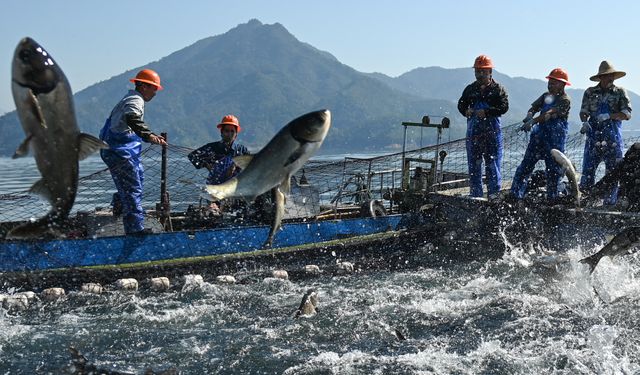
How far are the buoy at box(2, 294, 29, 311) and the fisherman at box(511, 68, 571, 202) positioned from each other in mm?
8649

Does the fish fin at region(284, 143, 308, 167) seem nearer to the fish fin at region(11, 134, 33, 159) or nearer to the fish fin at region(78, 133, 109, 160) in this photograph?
the fish fin at region(78, 133, 109, 160)

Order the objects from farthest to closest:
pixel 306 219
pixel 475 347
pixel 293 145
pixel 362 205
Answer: pixel 362 205 → pixel 306 219 → pixel 475 347 → pixel 293 145

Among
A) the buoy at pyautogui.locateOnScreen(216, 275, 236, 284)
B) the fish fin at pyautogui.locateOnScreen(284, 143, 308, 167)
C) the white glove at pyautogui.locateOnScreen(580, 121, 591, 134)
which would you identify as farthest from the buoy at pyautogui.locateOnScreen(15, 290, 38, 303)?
the white glove at pyautogui.locateOnScreen(580, 121, 591, 134)

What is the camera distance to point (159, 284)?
10750 mm

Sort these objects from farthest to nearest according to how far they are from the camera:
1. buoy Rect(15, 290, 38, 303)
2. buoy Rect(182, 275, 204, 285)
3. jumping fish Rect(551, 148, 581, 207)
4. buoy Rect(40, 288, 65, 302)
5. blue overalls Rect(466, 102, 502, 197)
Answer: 1. blue overalls Rect(466, 102, 502, 197)
2. jumping fish Rect(551, 148, 581, 207)
3. buoy Rect(182, 275, 204, 285)
4. buoy Rect(40, 288, 65, 302)
5. buoy Rect(15, 290, 38, 303)

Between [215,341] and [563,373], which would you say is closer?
[563,373]

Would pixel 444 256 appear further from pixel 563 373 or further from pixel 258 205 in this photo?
pixel 563 373

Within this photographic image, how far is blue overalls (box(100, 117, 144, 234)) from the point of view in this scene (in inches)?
402

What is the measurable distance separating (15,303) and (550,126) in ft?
31.7

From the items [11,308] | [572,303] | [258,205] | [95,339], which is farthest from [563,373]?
[11,308]

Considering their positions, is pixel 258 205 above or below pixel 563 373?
above

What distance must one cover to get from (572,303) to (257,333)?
15.5 ft

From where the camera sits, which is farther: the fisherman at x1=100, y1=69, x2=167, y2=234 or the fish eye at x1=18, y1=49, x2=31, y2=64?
the fisherman at x1=100, y1=69, x2=167, y2=234

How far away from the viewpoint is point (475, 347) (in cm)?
813
